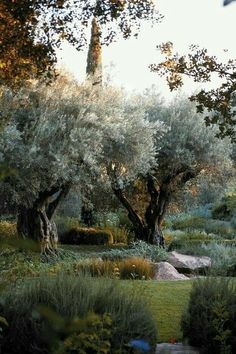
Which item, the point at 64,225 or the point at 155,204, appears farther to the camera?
the point at 64,225

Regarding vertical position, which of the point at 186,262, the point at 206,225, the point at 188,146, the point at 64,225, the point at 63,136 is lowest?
the point at 186,262

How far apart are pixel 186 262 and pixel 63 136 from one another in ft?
15.2

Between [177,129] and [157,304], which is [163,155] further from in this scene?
[157,304]

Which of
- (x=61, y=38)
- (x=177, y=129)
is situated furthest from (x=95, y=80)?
(x=61, y=38)

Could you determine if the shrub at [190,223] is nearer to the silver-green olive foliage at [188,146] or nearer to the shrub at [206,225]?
the shrub at [206,225]

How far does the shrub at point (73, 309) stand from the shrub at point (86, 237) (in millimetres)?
17553

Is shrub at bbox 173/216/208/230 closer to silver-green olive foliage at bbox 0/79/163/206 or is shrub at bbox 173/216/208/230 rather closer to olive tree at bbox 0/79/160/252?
olive tree at bbox 0/79/160/252

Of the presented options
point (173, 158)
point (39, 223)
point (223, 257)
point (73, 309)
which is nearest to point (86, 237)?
point (173, 158)

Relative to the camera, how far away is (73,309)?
15.1ft

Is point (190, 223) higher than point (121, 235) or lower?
higher

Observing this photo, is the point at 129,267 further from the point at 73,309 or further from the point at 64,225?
the point at 64,225

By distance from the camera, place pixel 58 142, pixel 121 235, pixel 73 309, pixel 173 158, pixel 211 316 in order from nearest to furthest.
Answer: pixel 73 309
pixel 211 316
pixel 58 142
pixel 173 158
pixel 121 235

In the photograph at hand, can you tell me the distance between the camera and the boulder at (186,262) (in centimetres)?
1398

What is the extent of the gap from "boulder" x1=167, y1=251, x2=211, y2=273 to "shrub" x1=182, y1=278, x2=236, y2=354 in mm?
7747
